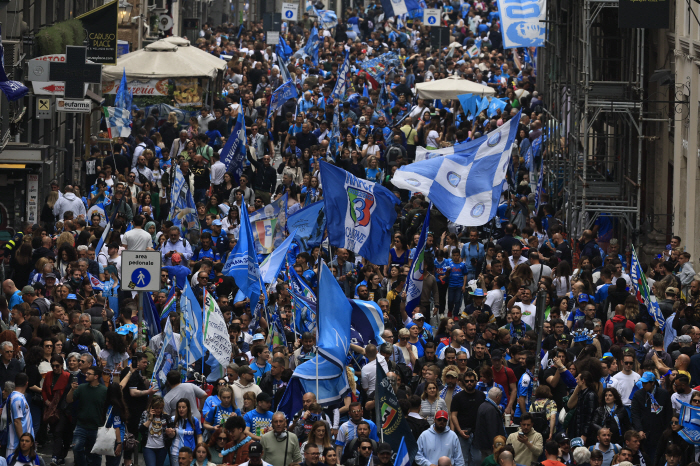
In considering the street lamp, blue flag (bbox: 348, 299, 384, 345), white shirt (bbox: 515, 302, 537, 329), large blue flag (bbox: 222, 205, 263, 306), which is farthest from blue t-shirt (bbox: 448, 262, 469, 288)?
the street lamp

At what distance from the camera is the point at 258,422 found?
42.7ft

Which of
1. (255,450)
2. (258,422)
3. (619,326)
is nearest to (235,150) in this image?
(619,326)

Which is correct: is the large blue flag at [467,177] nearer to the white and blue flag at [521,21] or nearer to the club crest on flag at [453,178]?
the club crest on flag at [453,178]

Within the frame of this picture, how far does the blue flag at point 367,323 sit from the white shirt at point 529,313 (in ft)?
6.45

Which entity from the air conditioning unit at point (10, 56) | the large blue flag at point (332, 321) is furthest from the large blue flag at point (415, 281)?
the air conditioning unit at point (10, 56)

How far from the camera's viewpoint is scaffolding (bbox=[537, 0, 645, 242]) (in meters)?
22.5

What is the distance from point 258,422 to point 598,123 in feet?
56.7

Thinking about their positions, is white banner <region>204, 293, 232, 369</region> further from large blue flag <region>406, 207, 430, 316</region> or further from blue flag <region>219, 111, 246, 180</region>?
blue flag <region>219, 111, 246, 180</region>

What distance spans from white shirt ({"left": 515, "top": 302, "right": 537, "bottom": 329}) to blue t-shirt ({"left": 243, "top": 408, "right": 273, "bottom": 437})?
4389mm

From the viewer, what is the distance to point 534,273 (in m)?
18.5

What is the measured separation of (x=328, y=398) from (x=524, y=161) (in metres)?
13.9

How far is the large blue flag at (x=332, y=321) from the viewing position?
A: 45.6 ft

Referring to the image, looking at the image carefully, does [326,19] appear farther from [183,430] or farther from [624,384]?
[183,430]

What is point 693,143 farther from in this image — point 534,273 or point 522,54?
point 522,54
